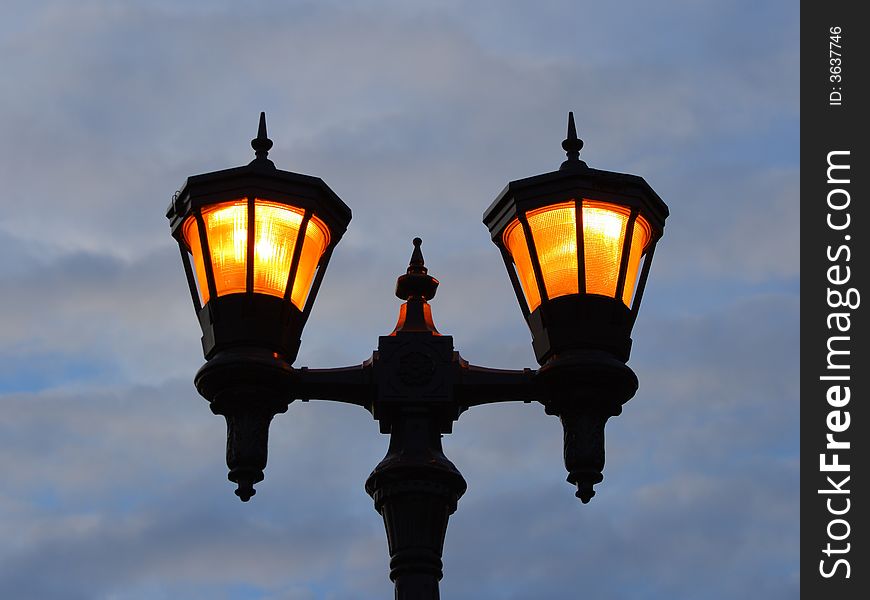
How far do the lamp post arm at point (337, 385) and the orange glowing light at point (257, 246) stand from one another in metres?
0.32

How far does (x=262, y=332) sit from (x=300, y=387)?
329mm

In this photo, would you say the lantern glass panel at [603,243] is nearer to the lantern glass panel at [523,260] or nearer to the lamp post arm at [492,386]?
the lantern glass panel at [523,260]

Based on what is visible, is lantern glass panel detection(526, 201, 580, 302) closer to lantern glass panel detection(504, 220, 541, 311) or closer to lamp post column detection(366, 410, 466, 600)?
lantern glass panel detection(504, 220, 541, 311)

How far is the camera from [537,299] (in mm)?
7070

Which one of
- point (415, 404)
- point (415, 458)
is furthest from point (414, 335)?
point (415, 458)

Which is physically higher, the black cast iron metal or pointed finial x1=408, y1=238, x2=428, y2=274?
pointed finial x1=408, y1=238, x2=428, y2=274

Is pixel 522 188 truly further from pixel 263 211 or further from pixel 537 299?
pixel 263 211

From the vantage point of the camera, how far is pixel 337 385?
23.4ft

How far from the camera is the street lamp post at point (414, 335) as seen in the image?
689 centimetres

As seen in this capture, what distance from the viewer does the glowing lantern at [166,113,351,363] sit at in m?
6.95

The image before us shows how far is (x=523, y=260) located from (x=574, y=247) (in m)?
0.28

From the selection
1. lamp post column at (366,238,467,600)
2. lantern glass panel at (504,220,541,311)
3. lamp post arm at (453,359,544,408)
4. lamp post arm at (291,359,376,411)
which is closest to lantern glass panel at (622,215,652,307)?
lantern glass panel at (504,220,541,311)

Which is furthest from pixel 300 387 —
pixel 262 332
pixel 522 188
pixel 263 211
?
pixel 522 188

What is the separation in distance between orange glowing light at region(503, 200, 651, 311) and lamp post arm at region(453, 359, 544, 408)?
0.32 metres
